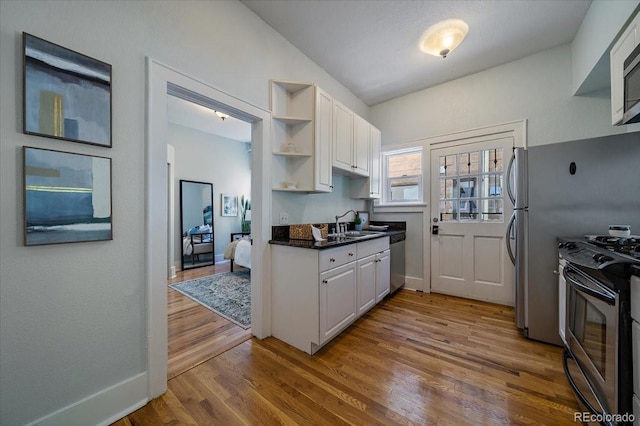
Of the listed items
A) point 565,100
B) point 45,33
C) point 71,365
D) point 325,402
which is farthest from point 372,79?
point 71,365

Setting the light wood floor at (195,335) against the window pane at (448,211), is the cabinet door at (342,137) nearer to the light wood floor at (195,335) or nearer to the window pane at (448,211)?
the window pane at (448,211)

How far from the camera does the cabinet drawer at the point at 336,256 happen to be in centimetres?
193

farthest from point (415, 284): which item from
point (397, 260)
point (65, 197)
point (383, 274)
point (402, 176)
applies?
point (65, 197)

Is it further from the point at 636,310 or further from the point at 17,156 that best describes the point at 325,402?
the point at 17,156

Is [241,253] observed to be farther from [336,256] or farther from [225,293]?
[336,256]

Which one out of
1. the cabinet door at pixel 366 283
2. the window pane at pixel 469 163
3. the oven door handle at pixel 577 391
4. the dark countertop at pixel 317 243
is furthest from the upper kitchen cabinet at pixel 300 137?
the oven door handle at pixel 577 391

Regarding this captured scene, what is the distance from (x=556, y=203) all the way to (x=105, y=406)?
354cm

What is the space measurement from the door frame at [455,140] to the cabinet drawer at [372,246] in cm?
89

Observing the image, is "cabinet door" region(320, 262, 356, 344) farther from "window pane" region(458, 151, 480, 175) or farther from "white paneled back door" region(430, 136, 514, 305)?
"window pane" region(458, 151, 480, 175)

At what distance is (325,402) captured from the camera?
4.80 feet

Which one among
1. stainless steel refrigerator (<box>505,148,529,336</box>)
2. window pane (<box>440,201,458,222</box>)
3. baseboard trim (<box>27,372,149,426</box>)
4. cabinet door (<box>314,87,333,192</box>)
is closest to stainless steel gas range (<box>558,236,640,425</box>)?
stainless steel refrigerator (<box>505,148,529,336</box>)

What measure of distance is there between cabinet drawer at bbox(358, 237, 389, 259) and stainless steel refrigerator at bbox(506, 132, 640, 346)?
128cm

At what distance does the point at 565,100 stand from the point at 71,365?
476 centimetres

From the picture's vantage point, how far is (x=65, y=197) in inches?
47.2
